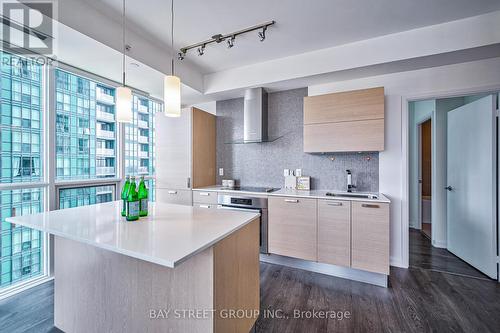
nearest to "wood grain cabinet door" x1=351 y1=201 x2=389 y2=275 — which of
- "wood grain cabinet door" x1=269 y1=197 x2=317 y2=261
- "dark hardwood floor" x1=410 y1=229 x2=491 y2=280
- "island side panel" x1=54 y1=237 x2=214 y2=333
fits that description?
"wood grain cabinet door" x1=269 y1=197 x2=317 y2=261

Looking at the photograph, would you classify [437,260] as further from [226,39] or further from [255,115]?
[226,39]

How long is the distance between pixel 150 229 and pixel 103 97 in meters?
2.53

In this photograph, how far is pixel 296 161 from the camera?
10.1 feet

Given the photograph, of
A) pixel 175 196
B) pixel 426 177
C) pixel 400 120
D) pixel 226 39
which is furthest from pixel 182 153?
pixel 426 177

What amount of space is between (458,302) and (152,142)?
4.32 metres

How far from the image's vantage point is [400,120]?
254 centimetres

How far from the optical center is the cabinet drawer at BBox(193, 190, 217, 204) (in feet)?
9.65

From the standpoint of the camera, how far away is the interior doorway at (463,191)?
2301 mm

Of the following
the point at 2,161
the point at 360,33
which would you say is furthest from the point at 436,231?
the point at 2,161

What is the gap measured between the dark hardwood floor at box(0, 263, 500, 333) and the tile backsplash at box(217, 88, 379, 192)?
45.1 inches

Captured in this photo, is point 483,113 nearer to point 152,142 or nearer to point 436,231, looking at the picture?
point 436,231

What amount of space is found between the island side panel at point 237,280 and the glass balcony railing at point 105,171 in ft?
7.87

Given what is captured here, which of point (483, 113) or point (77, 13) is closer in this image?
point (77, 13)

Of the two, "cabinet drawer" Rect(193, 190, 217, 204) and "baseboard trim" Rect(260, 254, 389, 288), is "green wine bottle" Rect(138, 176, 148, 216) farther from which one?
"baseboard trim" Rect(260, 254, 389, 288)
